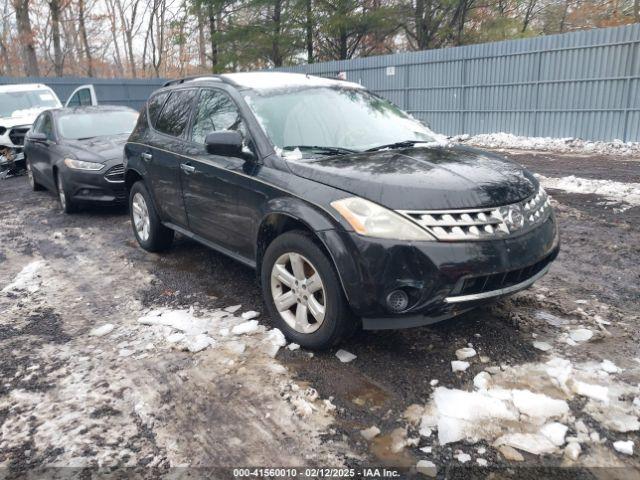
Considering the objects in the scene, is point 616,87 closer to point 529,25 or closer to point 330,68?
point 330,68

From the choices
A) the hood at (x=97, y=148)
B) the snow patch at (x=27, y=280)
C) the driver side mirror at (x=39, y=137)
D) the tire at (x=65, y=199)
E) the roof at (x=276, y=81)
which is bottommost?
the snow patch at (x=27, y=280)

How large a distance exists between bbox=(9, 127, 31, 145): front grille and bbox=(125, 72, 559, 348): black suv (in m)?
9.34

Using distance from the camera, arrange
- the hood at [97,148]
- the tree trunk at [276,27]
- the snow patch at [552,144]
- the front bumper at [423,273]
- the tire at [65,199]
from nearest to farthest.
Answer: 1. the front bumper at [423,273]
2. the hood at [97,148]
3. the tire at [65,199]
4. the snow patch at [552,144]
5. the tree trunk at [276,27]

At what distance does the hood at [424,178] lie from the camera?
2895 millimetres

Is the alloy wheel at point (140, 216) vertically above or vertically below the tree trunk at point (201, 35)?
below

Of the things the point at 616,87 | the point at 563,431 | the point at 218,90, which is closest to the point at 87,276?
the point at 218,90

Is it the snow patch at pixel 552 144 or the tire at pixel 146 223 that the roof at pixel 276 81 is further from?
the snow patch at pixel 552 144

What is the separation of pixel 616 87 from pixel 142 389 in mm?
13243

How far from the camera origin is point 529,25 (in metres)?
28.1

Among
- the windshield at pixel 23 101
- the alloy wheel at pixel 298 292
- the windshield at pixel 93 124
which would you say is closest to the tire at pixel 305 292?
the alloy wheel at pixel 298 292

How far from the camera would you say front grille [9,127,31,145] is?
1199 cm

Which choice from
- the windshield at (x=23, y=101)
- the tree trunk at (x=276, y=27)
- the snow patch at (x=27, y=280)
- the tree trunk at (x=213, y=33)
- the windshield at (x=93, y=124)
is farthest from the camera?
the tree trunk at (x=213, y=33)

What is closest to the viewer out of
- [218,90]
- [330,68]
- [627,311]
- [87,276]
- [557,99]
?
[627,311]

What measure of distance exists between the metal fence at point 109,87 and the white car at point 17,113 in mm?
9329
